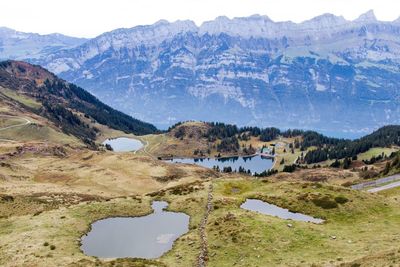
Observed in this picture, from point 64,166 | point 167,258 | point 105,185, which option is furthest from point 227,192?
point 64,166

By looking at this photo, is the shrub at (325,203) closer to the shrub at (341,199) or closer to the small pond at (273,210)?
the shrub at (341,199)

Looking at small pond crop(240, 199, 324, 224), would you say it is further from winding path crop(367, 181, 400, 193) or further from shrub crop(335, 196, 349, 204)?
winding path crop(367, 181, 400, 193)

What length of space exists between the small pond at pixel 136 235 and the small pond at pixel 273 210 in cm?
1196

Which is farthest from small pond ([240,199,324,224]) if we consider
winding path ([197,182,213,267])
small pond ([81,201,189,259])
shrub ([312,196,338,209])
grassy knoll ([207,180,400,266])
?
small pond ([81,201,189,259])

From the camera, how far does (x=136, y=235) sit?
67.1m

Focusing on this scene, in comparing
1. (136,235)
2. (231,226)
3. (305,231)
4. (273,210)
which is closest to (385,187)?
(273,210)

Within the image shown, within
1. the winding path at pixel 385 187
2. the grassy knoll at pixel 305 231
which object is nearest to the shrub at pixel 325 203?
the grassy knoll at pixel 305 231

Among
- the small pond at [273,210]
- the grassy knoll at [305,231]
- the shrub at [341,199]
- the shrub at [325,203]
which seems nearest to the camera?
the grassy knoll at [305,231]

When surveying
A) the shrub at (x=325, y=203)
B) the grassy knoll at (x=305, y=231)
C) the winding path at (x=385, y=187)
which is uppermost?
the shrub at (x=325, y=203)

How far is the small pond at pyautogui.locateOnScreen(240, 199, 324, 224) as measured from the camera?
2803 inches

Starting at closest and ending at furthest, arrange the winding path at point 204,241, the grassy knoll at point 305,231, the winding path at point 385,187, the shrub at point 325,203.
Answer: the grassy knoll at point 305,231 < the winding path at point 204,241 < the shrub at point 325,203 < the winding path at point 385,187

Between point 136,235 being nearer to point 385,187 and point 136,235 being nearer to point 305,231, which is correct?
point 305,231

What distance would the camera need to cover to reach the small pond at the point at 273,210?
71188 millimetres

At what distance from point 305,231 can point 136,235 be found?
2462cm
